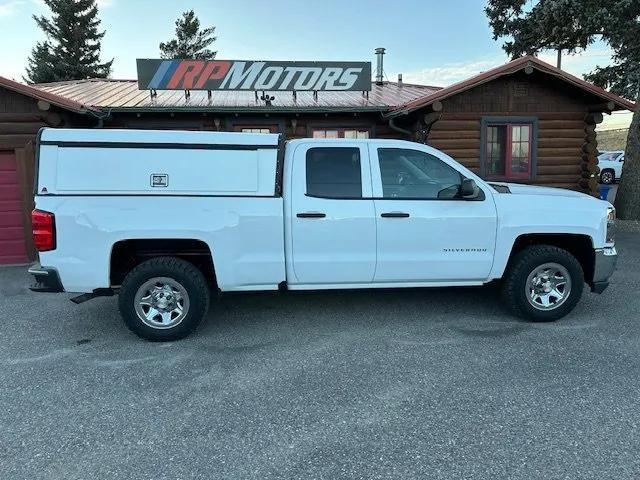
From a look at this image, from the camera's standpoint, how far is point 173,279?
15.4ft

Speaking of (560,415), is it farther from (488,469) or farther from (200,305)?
(200,305)

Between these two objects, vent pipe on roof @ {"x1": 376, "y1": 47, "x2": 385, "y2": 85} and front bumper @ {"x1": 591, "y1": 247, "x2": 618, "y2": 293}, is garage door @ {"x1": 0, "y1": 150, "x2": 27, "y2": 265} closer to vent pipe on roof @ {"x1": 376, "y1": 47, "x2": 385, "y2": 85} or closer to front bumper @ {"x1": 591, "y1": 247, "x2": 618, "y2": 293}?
front bumper @ {"x1": 591, "y1": 247, "x2": 618, "y2": 293}

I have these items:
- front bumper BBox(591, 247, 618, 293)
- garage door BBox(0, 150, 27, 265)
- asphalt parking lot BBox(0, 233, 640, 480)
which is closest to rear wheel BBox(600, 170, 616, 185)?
asphalt parking lot BBox(0, 233, 640, 480)

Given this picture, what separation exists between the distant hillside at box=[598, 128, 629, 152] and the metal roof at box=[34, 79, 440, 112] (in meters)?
31.4

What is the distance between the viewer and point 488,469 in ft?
9.05

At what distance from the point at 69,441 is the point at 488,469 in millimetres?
2597

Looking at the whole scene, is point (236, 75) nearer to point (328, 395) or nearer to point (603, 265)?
point (603, 265)

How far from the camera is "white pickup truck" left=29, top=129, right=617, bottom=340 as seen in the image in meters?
4.50

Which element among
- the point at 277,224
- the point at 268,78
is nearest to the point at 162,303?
the point at 277,224

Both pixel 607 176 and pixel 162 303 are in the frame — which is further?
pixel 607 176

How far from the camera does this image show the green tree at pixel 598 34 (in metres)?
11.8

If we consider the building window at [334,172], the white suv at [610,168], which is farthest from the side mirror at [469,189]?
the white suv at [610,168]

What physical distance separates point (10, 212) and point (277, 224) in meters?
6.60

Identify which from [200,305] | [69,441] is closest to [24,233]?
[200,305]
